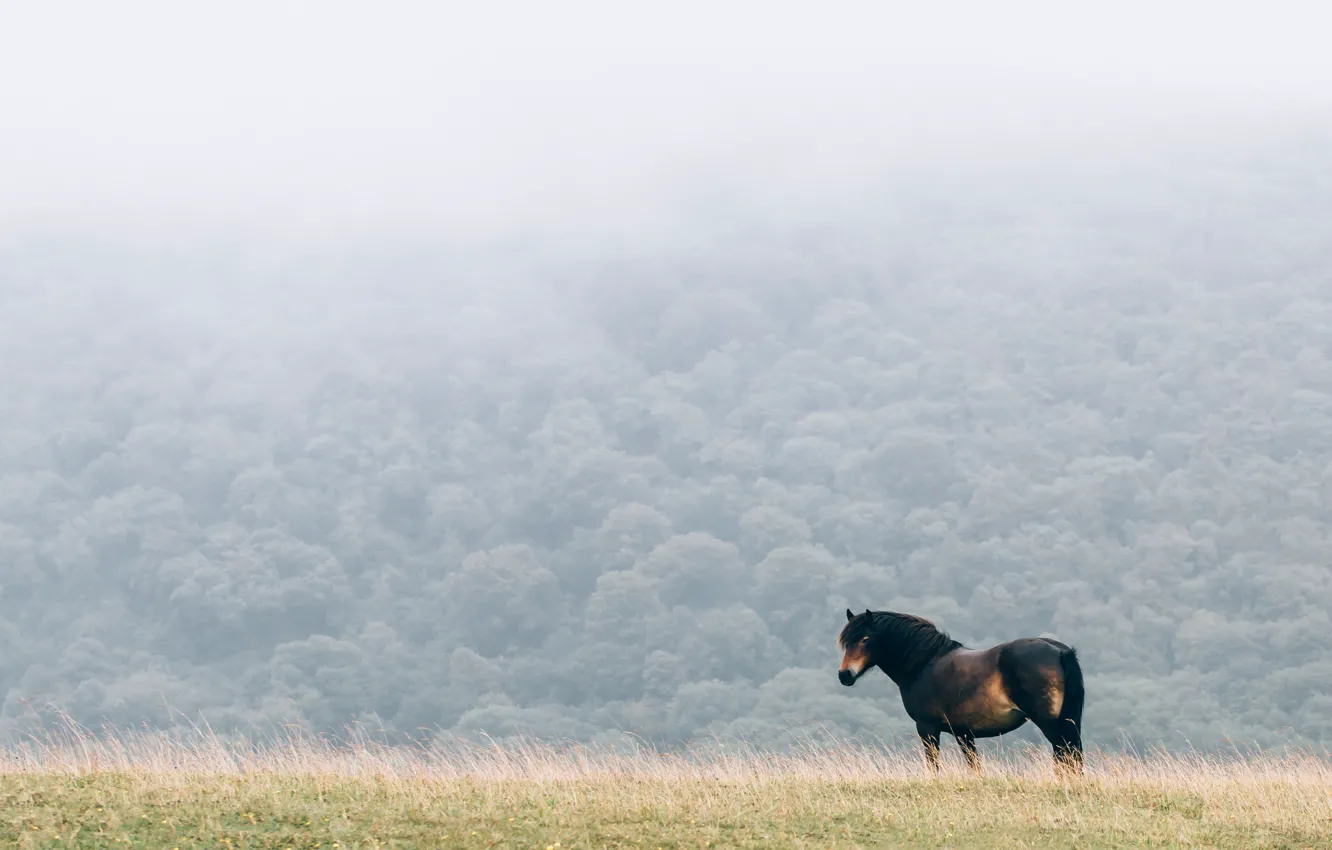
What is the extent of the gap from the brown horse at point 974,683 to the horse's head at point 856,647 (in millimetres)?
16

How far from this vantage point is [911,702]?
58.2 feet

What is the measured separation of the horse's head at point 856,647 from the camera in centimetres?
1838

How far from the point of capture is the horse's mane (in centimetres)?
1795

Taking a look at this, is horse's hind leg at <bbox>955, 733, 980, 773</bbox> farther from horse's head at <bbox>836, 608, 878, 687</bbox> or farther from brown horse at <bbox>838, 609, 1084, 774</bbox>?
horse's head at <bbox>836, 608, 878, 687</bbox>

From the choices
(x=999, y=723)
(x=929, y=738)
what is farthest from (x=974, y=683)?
(x=929, y=738)

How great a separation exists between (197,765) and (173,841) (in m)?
5.78

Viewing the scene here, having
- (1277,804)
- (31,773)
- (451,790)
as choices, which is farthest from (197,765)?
(1277,804)

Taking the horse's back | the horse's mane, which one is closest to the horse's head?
the horse's mane

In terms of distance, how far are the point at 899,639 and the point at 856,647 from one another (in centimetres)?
71

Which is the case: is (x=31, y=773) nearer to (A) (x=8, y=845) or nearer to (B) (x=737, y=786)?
(A) (x=8, y=845)

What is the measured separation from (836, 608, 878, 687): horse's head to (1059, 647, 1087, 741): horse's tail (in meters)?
3.00

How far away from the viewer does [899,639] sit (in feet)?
59.9

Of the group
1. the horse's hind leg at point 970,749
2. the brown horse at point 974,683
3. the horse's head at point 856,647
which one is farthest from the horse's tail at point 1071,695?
the horse's head at point 856,647

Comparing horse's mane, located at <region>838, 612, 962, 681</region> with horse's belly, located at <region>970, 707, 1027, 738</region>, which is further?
horse's mane, located at <region>838, 612, 962, 681</region>
